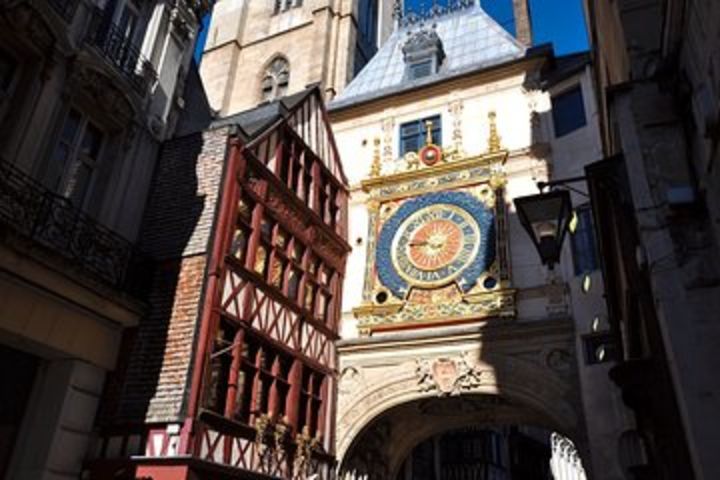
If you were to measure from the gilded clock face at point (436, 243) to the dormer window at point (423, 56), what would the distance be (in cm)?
438

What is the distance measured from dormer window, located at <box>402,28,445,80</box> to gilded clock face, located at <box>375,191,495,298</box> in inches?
172

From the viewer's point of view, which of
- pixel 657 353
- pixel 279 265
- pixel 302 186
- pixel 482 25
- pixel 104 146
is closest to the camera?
pixel 657 353

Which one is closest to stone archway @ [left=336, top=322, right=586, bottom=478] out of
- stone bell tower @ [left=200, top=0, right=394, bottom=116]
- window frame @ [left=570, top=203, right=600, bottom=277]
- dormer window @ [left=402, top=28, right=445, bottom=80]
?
window frame @ [left=570, top=203, right=600, bottom=277]

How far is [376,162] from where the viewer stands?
14773 millimetres

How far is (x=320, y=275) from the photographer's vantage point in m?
12.4

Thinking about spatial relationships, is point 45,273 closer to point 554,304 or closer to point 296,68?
point 554,304

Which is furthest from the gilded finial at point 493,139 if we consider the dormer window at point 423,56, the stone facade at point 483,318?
the dormer window at point 423,56

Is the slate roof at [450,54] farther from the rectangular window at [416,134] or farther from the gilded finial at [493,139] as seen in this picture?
the gilded finial at [493,139]

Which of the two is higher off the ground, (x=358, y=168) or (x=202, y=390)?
(x=358, y=168)

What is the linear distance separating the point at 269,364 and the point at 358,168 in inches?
257

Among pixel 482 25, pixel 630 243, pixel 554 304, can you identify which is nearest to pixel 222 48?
pixel 482 25

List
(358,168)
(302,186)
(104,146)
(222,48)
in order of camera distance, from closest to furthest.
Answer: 1. (104,146)
2. (302,186)
3. (358,168)
4. (222,48)

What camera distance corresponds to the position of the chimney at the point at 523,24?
17859mm

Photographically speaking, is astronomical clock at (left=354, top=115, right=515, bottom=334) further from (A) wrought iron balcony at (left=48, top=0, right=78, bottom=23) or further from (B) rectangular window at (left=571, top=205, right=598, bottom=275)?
(A) wrought iron balcony at (left=48, top=0, right=78, bottom=23)
